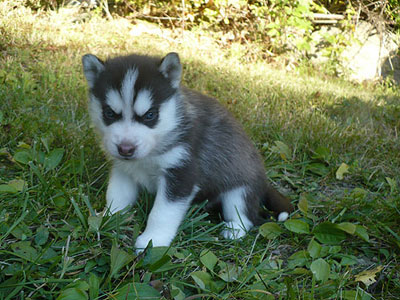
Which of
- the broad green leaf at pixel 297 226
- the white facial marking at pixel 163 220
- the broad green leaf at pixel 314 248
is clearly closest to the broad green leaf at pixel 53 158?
the white facial marking at pixel 163 220

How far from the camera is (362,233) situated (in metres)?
3.16

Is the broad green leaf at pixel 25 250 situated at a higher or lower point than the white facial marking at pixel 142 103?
lower

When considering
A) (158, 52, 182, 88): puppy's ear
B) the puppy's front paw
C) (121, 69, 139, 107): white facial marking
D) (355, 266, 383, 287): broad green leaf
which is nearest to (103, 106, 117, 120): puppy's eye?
(121, 69, 139, 107): white facial marking

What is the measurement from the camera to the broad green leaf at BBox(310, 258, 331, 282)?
107 inches

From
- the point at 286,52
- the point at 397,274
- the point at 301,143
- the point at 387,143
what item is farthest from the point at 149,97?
the point at 286,52

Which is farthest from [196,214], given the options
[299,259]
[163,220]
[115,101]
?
[115,101]

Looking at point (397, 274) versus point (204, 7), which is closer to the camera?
point (397, 274)

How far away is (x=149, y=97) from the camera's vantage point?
2918mm

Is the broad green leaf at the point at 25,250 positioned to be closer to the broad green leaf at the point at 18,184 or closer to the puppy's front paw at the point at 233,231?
the broad green leaf at the point at 18,184

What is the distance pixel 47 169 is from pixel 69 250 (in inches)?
40.1

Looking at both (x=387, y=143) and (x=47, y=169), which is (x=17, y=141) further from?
(x=387, y=143)

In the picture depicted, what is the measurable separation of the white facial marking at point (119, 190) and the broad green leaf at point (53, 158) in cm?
48

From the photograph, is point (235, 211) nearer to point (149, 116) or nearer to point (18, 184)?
point (149, 116)

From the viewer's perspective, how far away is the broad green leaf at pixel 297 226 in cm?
323
